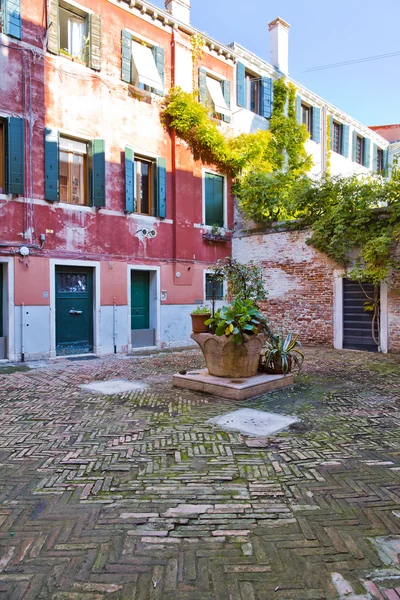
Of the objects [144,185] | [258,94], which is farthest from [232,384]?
[258,94]

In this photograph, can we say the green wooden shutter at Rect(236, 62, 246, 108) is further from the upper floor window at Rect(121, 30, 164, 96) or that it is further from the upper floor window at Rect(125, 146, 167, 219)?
the upper floor window at Rect(125, 146, 167, 219)

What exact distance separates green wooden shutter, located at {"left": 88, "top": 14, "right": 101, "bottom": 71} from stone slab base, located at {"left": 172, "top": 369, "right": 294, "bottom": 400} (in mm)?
8671

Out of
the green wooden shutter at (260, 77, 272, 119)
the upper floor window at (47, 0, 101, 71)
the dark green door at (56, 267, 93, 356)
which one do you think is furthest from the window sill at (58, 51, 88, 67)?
the green wooden shutter at (260, 77, 272, 119)

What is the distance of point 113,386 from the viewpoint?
6.70 m

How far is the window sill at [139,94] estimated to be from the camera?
11.4 m

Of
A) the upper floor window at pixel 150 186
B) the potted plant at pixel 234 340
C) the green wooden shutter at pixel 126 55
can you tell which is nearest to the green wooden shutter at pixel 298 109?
the upper floor window at pixel 150 186

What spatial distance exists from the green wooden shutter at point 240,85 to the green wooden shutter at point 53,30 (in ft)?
21.4

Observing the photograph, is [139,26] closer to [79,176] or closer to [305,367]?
[79,176]

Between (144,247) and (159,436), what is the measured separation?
8.16m

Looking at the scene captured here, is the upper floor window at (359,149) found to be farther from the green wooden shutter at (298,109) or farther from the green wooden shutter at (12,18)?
the green wooden shutter at (12,18)

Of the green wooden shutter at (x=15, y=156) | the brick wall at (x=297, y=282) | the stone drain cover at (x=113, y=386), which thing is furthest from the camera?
the brick wall at (x=297, y=282)

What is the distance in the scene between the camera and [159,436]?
417cm

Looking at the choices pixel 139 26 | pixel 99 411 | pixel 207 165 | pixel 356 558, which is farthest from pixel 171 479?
pixel 139 26

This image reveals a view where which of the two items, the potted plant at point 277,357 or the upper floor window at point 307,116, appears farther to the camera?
the upper floor window at point 307,116
